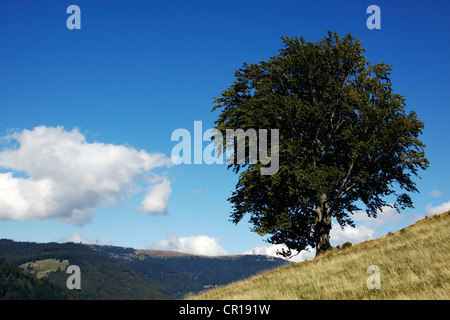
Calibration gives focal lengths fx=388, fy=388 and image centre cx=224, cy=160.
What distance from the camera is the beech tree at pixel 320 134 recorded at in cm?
2736

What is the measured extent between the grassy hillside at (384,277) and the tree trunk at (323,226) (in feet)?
13.0

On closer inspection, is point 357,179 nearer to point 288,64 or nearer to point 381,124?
point 381,124

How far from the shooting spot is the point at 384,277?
1602cm

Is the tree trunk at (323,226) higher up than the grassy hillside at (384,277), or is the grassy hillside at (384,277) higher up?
the tree trunk at (323,226)

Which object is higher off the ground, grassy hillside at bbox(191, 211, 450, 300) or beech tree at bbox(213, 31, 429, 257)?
beech tree at bbox(213, 31, 429, 257)

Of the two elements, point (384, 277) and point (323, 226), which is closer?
point (384, 277)

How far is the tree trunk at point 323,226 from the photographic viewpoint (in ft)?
98.5

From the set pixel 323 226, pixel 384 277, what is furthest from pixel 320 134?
pixel 384 277

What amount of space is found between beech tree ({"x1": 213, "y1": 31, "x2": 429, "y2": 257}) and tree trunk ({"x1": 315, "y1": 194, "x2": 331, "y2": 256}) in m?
0.08

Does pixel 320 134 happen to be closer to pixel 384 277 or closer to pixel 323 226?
pixel 323 226

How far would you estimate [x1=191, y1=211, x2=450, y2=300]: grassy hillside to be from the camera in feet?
43.7

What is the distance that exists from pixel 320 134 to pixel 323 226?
7.16m

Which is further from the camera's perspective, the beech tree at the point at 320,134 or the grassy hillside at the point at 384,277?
the beech tree at the point at 320,134
